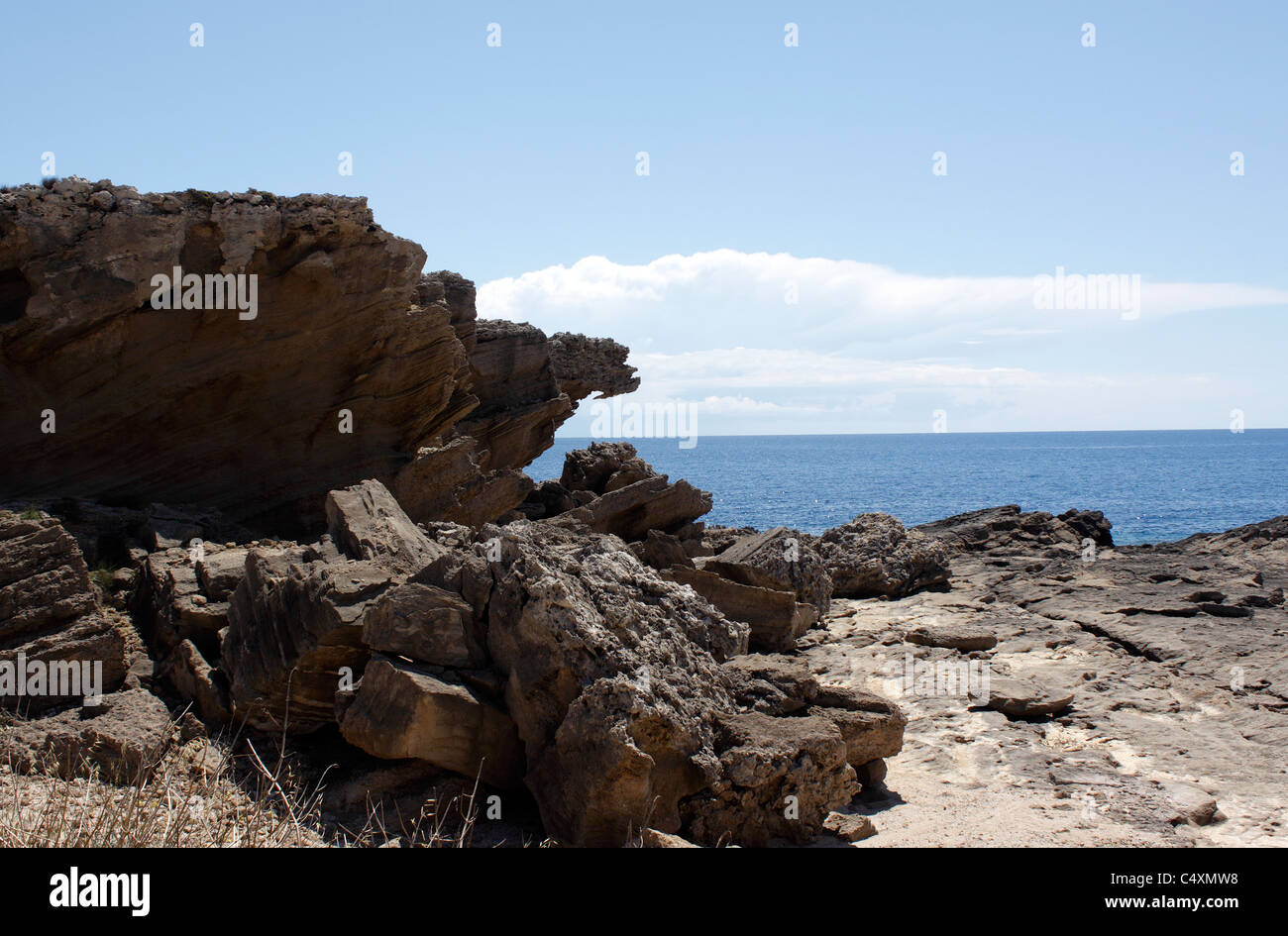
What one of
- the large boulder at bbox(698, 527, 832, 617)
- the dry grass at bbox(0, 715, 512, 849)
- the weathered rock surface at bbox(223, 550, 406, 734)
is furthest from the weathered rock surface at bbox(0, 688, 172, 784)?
the large boulder at bbox(698, 527, 832, 617)

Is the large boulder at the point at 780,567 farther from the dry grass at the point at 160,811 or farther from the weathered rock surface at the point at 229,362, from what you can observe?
the dry grass at the point at 160,811

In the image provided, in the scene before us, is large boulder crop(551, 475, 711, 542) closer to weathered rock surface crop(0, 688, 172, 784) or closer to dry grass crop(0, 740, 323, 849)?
weathered rock surface crop(0, 688, 172, 784)

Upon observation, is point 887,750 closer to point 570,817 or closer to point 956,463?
point 570,817

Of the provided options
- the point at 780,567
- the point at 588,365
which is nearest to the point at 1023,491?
the point at 588,365

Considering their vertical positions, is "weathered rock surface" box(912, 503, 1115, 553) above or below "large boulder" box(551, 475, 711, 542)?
below

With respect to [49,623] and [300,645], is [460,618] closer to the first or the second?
[300,645]

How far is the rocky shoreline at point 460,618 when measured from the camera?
25.5 ft

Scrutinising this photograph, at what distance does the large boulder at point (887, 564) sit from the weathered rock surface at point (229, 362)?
6.51 meters

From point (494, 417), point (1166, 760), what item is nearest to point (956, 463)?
point (494, 417)

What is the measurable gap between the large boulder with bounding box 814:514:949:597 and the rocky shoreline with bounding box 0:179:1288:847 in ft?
0.20

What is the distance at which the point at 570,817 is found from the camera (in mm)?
7223

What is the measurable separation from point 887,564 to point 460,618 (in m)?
11.9

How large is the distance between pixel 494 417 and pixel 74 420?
363 inches

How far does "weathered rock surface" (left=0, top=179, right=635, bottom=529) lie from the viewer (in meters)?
12.4
